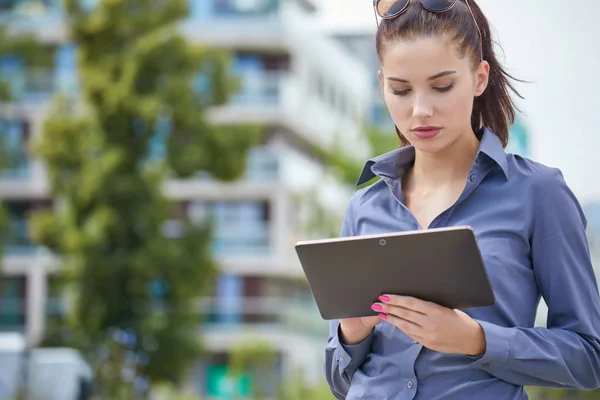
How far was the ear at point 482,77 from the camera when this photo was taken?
1.66m

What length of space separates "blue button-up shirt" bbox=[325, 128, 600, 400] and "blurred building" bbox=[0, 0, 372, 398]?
953 inches

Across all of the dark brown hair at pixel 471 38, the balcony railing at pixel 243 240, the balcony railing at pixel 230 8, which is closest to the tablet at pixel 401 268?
the dark brown hair at pixel 471 38

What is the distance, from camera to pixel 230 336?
1036 inches

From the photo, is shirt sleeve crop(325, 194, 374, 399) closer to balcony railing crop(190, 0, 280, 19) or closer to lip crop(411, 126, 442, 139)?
lip crop(411, 126, 442, 139)

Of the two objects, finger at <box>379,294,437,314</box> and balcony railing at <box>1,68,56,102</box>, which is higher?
balcony railing at <box>1,68,56,102</box>

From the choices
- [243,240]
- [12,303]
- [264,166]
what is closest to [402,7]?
[264,166]

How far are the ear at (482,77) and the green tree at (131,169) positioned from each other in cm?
1438

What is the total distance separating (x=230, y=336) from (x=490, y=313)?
25001mm

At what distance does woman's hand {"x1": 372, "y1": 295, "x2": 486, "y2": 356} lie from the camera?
4.84 feet

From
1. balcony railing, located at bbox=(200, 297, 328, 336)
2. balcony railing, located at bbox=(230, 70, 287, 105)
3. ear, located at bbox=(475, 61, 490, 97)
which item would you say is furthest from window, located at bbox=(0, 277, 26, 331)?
ear, located at bbox=(475, 61, 490, 97)

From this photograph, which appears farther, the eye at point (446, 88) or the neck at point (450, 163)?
the neck at point (450, 163)

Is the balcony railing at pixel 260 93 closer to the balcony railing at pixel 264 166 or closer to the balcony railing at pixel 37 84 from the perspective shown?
the balcony railing at pixel 264 166

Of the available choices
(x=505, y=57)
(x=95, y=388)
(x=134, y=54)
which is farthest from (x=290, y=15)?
(x=505, y=57)

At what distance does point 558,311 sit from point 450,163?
287mm
